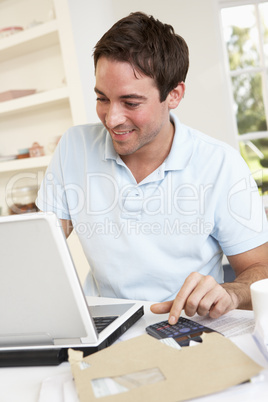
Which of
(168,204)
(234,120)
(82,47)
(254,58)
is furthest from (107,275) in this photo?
(254,58)

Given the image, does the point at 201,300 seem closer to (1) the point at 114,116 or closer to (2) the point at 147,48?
(1) the point at 114,116

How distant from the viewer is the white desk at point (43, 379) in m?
0.63

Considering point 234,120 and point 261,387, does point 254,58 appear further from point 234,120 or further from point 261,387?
point 261,387

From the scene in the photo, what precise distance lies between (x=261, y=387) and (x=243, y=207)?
2.32 ft

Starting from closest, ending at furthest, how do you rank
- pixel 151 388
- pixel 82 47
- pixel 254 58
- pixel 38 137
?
pixel 151 388, pixel 82 47, pixel 38 137, pixel 254 58

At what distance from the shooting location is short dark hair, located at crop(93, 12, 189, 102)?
1.27m

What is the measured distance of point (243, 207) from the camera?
1.29 m

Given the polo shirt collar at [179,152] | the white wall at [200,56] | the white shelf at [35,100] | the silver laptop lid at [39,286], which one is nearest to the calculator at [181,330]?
the silver laptop lid at [39,286]

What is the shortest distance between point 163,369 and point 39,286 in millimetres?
241

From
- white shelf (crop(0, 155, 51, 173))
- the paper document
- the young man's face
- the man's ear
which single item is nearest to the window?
white shelf (crop(0, 155, 51, 173))

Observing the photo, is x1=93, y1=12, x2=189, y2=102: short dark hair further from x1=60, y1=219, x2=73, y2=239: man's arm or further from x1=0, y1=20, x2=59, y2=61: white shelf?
x1=0, y1=20, x2=59, y2=61: white shelf

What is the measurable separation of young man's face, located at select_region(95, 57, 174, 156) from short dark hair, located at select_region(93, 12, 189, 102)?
0.02m

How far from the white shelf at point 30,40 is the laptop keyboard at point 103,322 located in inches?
93.7

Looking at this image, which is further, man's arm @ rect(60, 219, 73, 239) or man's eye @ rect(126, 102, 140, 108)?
man's arm @ rect(60, 219, 73, 239)
